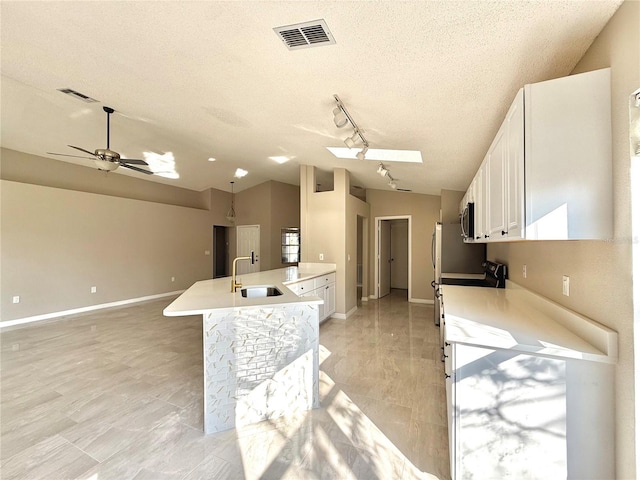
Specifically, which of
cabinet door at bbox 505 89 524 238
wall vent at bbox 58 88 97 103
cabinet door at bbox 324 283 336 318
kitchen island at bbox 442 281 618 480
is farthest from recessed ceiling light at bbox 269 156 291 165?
kitchen island at bbox 442 281 618 480

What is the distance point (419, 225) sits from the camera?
21.8ft

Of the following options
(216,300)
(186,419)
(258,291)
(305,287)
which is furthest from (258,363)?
(305,287)

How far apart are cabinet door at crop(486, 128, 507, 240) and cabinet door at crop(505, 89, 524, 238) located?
4.8 inches

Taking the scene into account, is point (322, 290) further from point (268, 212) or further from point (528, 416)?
point (268, 212)

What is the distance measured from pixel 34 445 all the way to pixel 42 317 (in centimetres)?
451

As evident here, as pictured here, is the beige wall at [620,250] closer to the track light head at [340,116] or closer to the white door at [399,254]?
the track light head at [340,116]

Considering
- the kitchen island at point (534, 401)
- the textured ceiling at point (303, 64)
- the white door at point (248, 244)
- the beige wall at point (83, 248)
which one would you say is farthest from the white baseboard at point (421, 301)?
the beige wall at point (83, 248)

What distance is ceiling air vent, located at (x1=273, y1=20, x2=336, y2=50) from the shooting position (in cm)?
154

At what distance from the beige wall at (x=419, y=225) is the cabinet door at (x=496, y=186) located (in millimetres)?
4394

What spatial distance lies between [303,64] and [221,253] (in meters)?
9.68

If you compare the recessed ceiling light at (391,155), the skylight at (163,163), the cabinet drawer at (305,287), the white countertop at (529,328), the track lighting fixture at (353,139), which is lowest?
the cabinet drawer at (305,287)

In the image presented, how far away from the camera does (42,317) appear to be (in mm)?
5156

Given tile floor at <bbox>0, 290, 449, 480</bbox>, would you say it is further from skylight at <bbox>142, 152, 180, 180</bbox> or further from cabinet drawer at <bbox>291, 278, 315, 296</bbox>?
skylight at <bbox>142, 152, 180, 180</bbox>

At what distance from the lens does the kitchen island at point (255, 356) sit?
2.10 m
